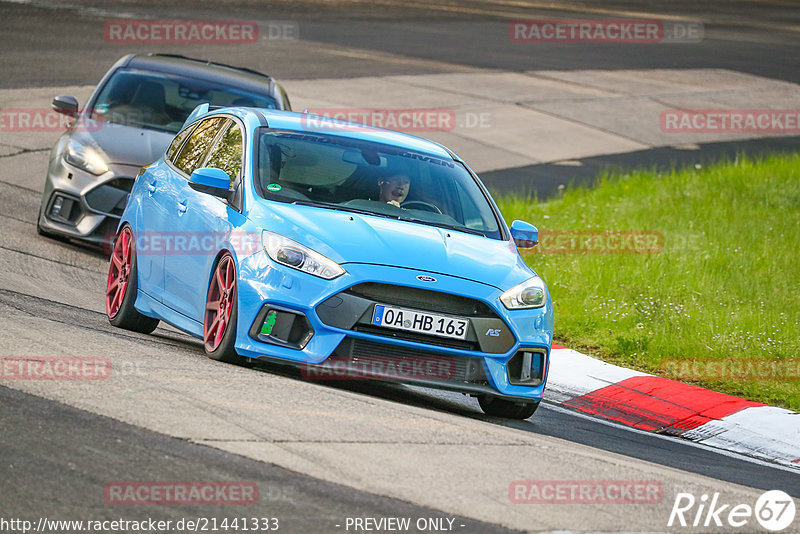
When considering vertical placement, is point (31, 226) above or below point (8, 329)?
below

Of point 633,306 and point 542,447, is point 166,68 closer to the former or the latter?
point 633,306


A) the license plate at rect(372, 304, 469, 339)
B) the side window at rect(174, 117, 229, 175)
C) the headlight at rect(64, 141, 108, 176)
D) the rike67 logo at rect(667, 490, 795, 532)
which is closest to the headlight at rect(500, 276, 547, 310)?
the license plate at rect(372, 304, 469, 339)

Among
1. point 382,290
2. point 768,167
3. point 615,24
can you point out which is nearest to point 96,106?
point 382,290

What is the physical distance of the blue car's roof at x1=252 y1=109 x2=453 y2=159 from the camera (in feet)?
29.3

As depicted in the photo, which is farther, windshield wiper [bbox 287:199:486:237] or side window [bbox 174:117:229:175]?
side window [bbox 174:117:229:175]

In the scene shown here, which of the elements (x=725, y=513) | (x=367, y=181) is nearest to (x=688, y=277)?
(x=367, y=181)

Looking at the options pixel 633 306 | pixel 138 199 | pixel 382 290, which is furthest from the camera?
pixel 633 306

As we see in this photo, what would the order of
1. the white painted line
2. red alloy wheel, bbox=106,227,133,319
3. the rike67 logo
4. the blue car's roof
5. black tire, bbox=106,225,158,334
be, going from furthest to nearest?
red alloy wheel, bbox=106,227,133,319 < black tire, bbox=106,225,158,334 < the blue car's roof < the white painted line < the rike67 logo

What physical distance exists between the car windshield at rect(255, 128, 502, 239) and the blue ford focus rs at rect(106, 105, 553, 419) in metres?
0.01

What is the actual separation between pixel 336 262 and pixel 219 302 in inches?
34.9

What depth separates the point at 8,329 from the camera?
7594 mm

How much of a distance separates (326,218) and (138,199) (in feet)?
6.99

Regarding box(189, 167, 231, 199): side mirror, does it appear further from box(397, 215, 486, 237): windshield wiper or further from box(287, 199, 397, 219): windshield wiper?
box(397, 215, 486, 237): windshield wiper

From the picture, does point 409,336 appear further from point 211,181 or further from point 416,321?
point 211,181
